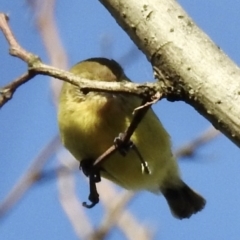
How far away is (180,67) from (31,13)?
1.53m

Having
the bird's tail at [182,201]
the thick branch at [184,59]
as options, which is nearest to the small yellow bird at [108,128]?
the bird's tail at [182,201]

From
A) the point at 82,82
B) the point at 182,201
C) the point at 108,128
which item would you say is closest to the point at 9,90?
the point at 82,82

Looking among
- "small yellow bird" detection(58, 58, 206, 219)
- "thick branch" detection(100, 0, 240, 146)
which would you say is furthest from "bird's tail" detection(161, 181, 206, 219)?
"thick branch" detection(100, 0, 240, 146)

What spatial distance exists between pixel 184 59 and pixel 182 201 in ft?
6.45

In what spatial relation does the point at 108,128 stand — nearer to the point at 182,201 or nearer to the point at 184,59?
the point at 184,59

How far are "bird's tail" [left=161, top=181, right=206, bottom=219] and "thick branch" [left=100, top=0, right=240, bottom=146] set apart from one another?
6.04 ft

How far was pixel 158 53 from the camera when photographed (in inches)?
40.8

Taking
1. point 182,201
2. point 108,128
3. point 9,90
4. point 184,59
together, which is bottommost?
point 182,201

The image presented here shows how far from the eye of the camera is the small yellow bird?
1922 mm

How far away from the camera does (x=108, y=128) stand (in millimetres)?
1917

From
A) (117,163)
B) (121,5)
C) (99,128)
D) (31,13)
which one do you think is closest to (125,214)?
(117,163)

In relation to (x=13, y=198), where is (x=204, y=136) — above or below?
below

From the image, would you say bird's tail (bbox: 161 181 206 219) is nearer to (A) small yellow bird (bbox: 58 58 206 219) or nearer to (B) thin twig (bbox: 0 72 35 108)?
(A) small yellow bird (bbox: 58 58 206 219)

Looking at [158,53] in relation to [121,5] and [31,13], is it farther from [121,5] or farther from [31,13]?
[31,13]
